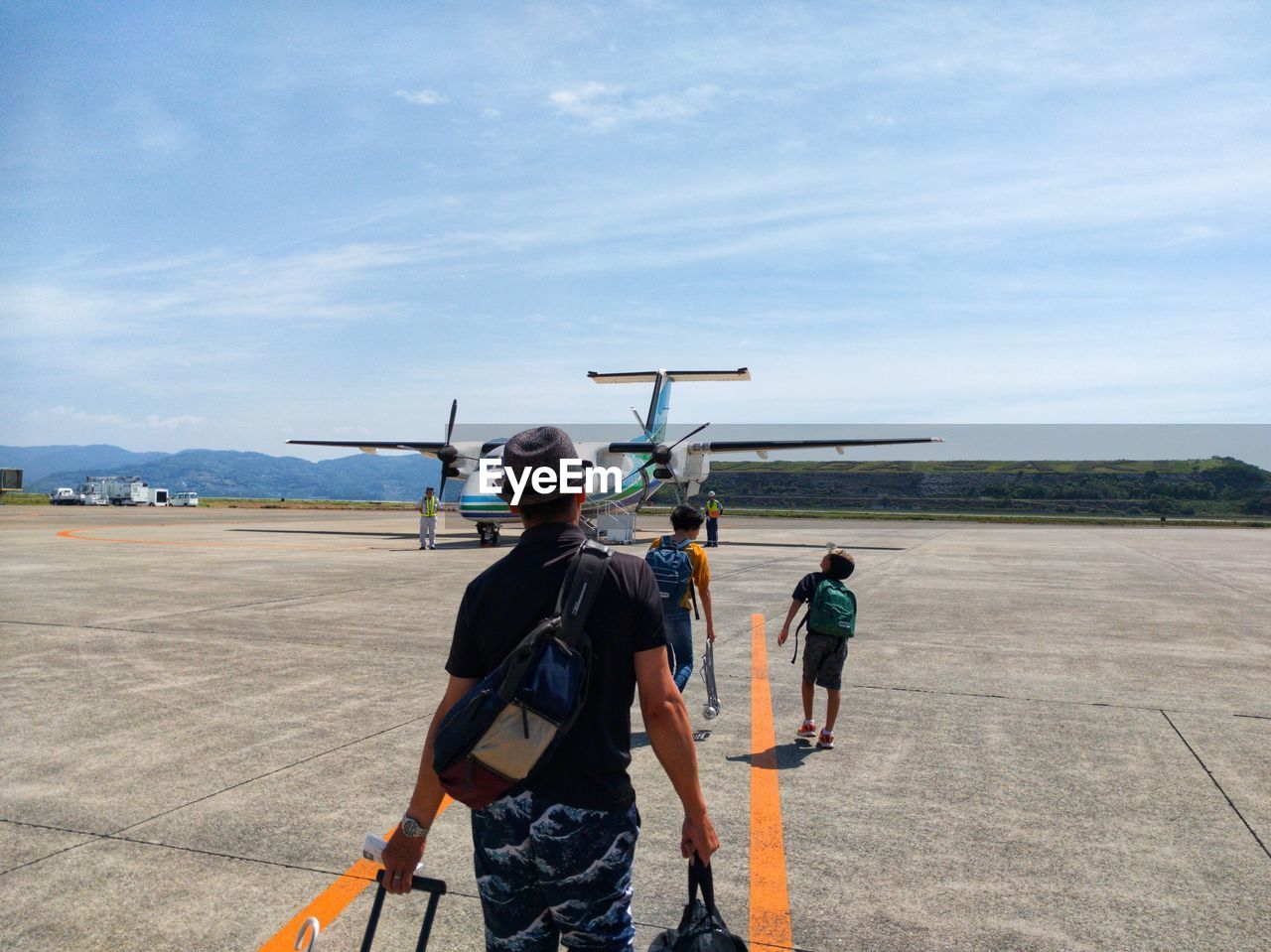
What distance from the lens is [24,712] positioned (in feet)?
23.2

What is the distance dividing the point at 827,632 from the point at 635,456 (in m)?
24.5

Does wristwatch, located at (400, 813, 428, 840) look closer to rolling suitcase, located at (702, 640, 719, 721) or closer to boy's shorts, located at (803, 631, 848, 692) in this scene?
boy's shorts, located at (803, 631, 848, 692)

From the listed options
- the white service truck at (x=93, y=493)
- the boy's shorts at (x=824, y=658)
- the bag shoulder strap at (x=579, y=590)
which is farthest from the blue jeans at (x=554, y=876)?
the white service truck at (x=93, y=493)

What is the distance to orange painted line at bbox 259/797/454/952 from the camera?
372 centimetres

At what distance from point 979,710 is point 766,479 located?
4735 inches

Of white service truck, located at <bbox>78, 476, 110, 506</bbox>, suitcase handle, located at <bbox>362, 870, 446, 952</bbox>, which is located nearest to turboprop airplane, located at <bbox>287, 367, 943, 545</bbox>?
suitcase handle, located at <bbox>362, 870, 446, 952</bbox>

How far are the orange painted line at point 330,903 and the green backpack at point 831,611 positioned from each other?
3.55 m

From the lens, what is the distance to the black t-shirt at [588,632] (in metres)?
2.49

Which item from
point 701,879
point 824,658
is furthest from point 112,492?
point 701,879

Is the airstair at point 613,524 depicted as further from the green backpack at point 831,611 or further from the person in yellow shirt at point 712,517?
the green backpack at point 831,611

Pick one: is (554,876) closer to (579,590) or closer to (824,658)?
(579,590)

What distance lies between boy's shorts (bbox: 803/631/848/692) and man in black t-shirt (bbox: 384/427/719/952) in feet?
14.2

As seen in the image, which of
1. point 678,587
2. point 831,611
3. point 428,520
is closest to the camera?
point 678,587

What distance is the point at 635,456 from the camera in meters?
31.1
